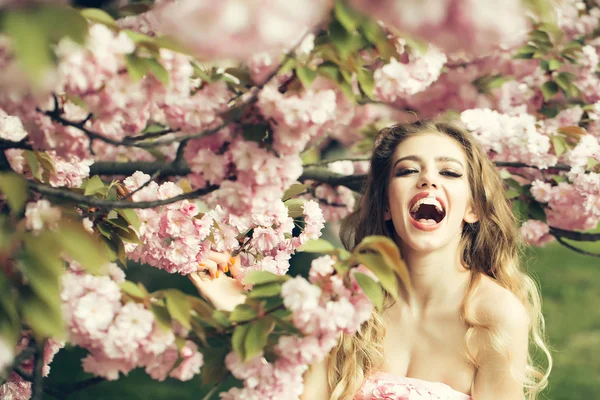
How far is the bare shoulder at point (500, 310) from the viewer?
2.80 metres

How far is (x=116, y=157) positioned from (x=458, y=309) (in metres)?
1.77

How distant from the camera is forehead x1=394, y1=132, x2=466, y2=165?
9.34ft

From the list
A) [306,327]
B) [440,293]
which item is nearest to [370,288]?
[306,327]

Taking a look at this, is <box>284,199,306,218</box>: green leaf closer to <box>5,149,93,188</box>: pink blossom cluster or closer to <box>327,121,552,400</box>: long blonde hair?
<box>327,121,552,400</box>: long blonde hair

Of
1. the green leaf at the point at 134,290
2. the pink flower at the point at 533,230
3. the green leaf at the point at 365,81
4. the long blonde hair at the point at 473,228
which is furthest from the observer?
the pink flower at the point at 533,230

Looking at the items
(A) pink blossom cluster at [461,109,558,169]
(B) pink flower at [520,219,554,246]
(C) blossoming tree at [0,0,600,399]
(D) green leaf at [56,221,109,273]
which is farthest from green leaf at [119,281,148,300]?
(B) pink flower at [520,219,554,246]

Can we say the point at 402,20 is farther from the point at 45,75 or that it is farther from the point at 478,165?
the point at 478,165

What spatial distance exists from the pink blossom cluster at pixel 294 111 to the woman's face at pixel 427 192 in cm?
96

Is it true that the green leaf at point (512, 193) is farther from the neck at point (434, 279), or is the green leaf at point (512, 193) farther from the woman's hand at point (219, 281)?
the woman's hand at point (219, 281)

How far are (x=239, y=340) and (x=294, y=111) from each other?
52 cm

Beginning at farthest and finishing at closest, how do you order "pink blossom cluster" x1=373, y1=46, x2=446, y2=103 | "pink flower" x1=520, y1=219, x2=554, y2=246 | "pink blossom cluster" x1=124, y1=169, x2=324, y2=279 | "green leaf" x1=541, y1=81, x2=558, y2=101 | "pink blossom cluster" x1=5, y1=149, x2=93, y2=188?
1. "green leaf" x1=541, y1=81, x2=558, y2=101
2. "pink flower" x1=520, y1=219, x2=554, y2=246
3. "pink blossom cluster" x1=124, y1=169, x2=324, y2=279
4. "pink blossom cluster" x1=5, y1=149, x2=93, y2=188
5. "pink blossom cluster" x1=373, y1=46, x2=446, y2=103

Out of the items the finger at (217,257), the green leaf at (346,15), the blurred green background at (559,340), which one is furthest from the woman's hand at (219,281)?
the blurred green background at (559,340)

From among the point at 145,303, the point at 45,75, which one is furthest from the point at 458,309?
the point at 45,75

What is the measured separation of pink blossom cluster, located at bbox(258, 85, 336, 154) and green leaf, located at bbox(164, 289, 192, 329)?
0.40 m
